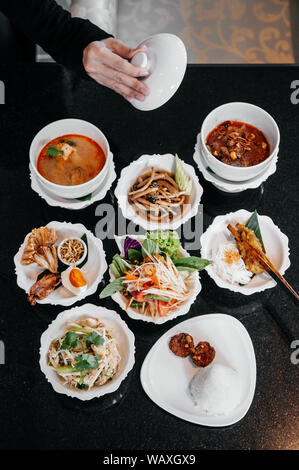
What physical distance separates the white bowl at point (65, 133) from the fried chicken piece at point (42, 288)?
0.97 ft

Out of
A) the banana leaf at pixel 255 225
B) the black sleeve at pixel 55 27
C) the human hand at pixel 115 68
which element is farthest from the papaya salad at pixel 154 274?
the black sleeve at pixel 55 27

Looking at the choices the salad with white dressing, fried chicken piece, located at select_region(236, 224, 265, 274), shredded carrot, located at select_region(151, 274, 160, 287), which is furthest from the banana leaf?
the salad with white dressing

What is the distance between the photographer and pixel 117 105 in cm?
185

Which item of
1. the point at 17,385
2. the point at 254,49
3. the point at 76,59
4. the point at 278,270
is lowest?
the point at 17,385

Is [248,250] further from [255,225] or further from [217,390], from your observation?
[217,390]

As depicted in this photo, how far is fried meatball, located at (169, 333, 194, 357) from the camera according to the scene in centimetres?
152

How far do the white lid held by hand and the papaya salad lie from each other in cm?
48

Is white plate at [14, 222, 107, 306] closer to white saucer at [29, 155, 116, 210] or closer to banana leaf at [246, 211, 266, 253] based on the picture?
white saucer at [29, 155, 116, 210]

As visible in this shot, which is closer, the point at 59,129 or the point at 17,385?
the point at 17,385

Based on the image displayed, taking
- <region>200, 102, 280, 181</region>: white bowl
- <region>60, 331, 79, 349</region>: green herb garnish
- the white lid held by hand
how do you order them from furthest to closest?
<region>200, 102, 280, 181</region>: white bowl, <region>60, 331, 79, 349</region>: green herb garnish, the white lid held by hand
